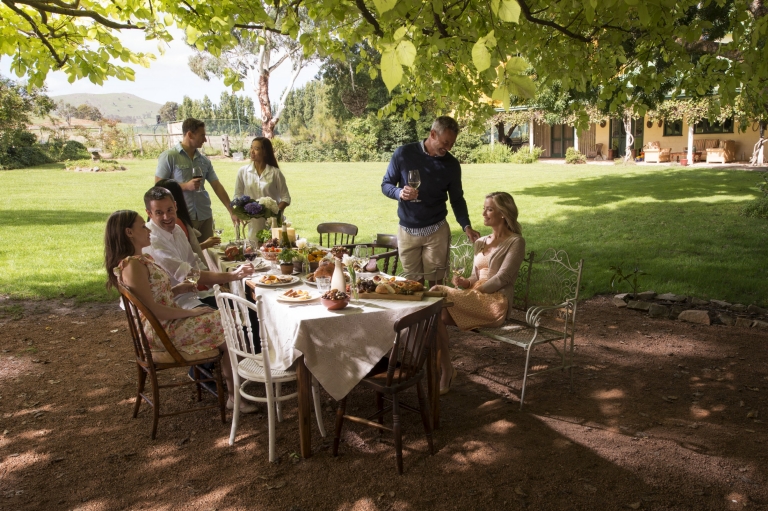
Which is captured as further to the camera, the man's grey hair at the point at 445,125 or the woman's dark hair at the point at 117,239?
the man's grey hair at the point at 445,125

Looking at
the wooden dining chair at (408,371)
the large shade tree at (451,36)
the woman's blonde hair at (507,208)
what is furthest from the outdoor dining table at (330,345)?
the large shade tree at (451,36)

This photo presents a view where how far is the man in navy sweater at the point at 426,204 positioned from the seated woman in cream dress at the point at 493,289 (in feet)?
2.25

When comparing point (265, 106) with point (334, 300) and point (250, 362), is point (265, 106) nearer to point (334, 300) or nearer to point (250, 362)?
point (250, 362)

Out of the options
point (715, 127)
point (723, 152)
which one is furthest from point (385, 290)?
point (715, 127)

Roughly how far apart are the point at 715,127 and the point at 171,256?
26.6m

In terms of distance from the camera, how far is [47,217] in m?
14.2

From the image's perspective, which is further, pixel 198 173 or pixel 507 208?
pixel 198 173

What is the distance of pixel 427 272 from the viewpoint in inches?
226

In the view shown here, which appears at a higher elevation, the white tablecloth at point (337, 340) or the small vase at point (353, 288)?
the small vase at point (353, 288)

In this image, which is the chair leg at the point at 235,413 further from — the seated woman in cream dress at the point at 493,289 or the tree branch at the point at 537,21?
the tree branch at the point at 537,21

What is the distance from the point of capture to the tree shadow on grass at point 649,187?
52.0 feet

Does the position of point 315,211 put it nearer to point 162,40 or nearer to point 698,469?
point 162,40

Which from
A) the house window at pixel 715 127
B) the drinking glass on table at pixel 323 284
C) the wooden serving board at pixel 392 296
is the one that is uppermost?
the house window at pixel 715 127

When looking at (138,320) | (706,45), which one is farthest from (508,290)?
(706,45)
